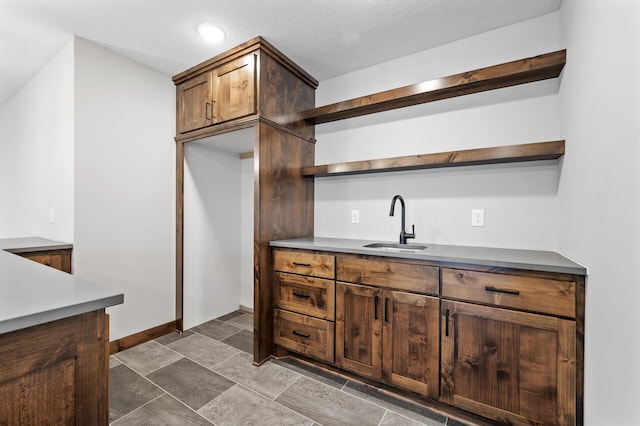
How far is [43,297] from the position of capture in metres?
0.82

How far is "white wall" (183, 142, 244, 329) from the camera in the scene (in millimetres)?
2865

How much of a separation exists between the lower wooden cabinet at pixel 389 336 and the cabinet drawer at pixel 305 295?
2.9 inches

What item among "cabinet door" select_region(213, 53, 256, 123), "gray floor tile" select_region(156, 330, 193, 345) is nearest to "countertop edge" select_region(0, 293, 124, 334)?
"cabinet door" select_region(213, 53, 256, 123)

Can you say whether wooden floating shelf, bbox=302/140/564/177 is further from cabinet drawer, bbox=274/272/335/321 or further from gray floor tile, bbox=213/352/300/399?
gray floor tile, bbox=213/352/300/399

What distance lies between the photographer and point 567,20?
1.63 m

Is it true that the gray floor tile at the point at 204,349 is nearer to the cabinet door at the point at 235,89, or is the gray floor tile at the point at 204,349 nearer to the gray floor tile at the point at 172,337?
the gray floor tile at the point at 172,337

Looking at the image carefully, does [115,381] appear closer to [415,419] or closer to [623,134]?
[415,419]

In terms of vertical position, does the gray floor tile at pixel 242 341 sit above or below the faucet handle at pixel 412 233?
below

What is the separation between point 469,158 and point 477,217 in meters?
0.47

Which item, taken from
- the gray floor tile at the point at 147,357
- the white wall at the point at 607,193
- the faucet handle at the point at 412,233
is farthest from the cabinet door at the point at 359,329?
the gray floor tile at the point at 147,357

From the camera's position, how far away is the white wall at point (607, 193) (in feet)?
2.76

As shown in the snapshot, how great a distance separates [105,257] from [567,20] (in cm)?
353

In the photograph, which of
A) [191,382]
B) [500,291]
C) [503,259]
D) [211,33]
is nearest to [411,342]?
[500,291]

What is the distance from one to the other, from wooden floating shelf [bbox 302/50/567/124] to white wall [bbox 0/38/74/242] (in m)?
1.98
